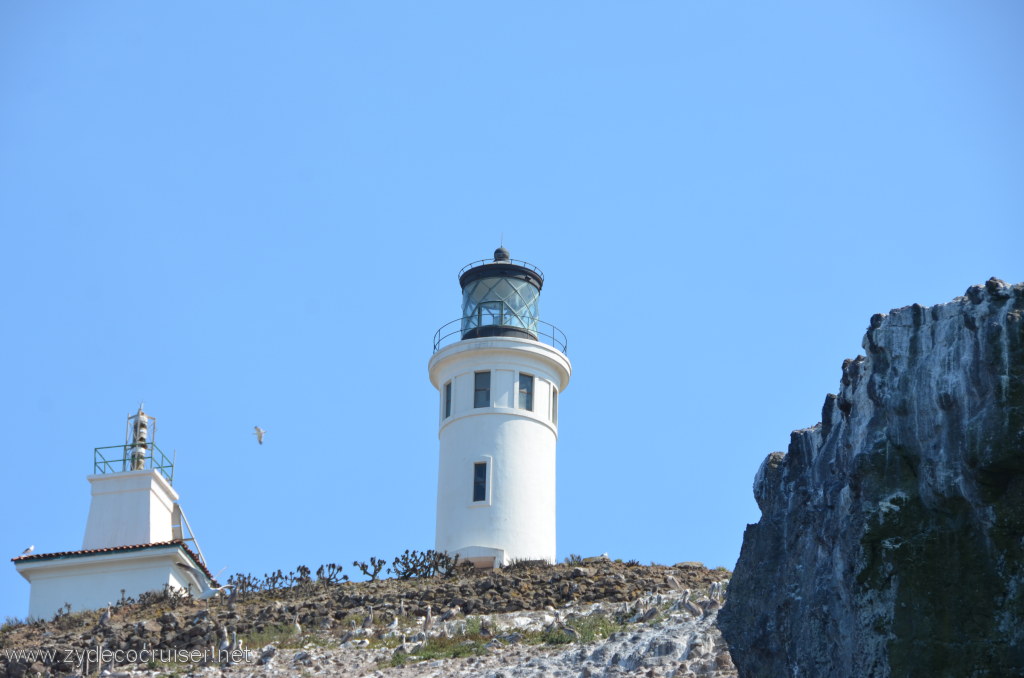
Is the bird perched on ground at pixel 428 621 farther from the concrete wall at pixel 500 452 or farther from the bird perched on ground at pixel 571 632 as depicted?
the concrete wall at pixel 500 452

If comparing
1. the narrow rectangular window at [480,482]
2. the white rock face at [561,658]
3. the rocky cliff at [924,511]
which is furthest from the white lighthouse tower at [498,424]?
the rocky cliff at [924,511]

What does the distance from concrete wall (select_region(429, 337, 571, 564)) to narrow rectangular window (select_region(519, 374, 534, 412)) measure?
0.34ft

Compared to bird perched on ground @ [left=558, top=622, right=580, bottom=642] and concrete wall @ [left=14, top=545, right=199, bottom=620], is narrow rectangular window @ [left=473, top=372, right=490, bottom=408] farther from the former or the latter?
bird perched on ground @ [left=558, top=622, right=580, bottom=642]

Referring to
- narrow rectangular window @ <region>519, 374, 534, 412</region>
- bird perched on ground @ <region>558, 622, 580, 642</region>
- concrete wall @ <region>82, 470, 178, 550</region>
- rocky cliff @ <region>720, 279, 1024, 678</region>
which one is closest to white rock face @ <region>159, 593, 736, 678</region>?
bird perched on ground @ <region>558, 622, 580, 642</region>

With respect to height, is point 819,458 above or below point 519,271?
below

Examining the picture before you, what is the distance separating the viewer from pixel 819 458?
14.1 meters

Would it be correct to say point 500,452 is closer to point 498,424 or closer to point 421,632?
point 498,424

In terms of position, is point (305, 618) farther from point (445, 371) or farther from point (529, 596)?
point (445, 371)

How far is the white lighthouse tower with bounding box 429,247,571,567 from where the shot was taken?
32500 mm

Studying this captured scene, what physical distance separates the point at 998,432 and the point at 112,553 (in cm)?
2379

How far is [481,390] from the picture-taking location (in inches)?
1344

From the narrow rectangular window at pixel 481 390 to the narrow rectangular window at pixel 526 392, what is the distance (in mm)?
800

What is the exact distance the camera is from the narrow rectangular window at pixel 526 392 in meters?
34.2

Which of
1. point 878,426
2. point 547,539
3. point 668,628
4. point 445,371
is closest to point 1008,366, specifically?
point 878,426
